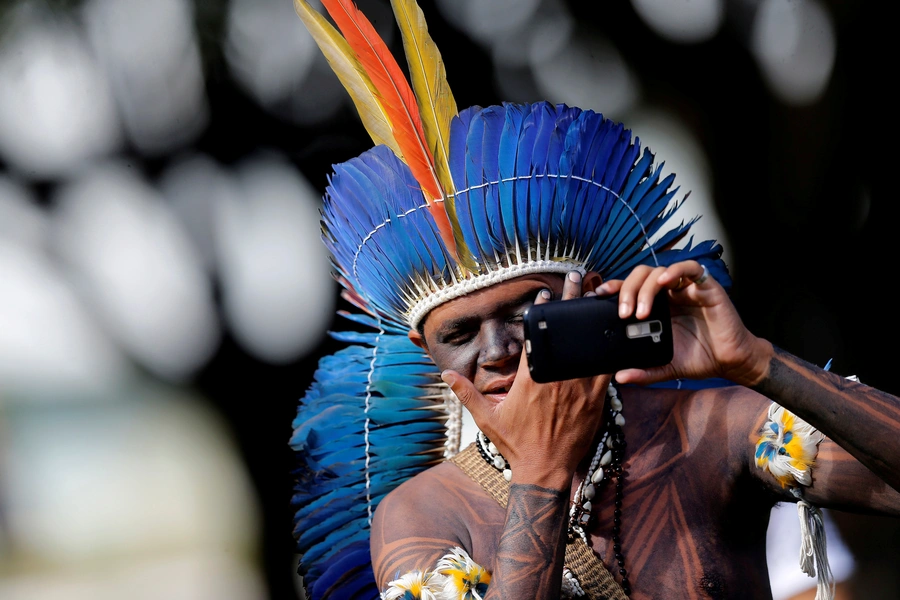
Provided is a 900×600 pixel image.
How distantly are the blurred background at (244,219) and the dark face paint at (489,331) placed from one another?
3.37ft

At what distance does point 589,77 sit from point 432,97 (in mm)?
1086

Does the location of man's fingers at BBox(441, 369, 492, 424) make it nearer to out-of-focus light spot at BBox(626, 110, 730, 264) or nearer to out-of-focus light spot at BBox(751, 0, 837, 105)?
out-of-focus light spot at BBox(626, 110, 730, 264)

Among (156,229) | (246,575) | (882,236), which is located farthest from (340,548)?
(882,236)

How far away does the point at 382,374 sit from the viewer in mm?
2258

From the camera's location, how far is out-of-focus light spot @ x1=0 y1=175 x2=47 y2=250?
2.48m

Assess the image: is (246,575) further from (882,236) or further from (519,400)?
(882,236)

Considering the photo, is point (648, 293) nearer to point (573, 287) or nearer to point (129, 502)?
point (573, 287)

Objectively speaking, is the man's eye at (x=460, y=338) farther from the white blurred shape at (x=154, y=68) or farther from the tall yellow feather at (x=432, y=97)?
the white blurred shape at (x=154, y=68)

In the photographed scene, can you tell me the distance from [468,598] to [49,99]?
6.59 feet

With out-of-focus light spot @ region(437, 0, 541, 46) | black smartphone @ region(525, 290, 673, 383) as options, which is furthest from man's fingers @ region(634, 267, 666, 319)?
out-of-focus light spot @ region(437, 0, 541, 46)

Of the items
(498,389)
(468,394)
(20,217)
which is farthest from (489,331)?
(20,217)

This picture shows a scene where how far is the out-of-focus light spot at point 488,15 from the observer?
263 cm

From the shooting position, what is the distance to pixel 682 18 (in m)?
2.69

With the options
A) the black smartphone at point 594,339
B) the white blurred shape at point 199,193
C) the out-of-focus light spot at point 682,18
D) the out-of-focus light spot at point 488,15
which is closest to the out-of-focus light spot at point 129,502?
the white blurred shape at point 199,193
